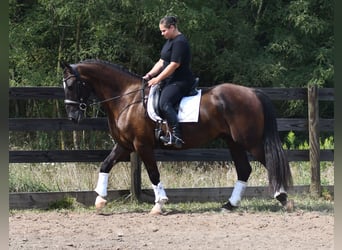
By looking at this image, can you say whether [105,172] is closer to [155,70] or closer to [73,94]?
[73,94]

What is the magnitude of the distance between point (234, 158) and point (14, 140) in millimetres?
5347

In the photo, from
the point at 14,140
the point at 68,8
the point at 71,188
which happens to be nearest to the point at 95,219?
the point at 71,188

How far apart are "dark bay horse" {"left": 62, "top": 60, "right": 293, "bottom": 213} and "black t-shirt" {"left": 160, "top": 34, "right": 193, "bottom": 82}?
384 millimetres

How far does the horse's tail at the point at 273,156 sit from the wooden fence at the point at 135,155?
45.9 inches

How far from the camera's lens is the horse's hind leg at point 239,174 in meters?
7.06

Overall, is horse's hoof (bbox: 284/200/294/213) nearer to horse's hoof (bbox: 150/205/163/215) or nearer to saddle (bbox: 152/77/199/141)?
horse's hoof (bbox: 150/205/163/215)

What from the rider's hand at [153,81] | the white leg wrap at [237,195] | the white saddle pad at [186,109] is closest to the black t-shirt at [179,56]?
the rider's hand at [153,81]

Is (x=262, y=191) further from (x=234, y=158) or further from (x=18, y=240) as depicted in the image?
(x=18, y=240)

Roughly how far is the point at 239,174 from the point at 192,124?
92 cm

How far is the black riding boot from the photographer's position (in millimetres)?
6758

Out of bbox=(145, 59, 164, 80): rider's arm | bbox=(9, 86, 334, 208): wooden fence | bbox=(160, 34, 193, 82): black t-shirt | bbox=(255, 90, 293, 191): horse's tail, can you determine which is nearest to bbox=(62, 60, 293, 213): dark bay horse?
bbox=(255, 90, 293, 191): horse's tail

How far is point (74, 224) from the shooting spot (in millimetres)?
6160

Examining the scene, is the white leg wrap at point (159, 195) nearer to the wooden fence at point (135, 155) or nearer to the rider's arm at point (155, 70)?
the wooden fence at point (135, 155)

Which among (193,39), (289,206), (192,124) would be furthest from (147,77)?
(193,39)
